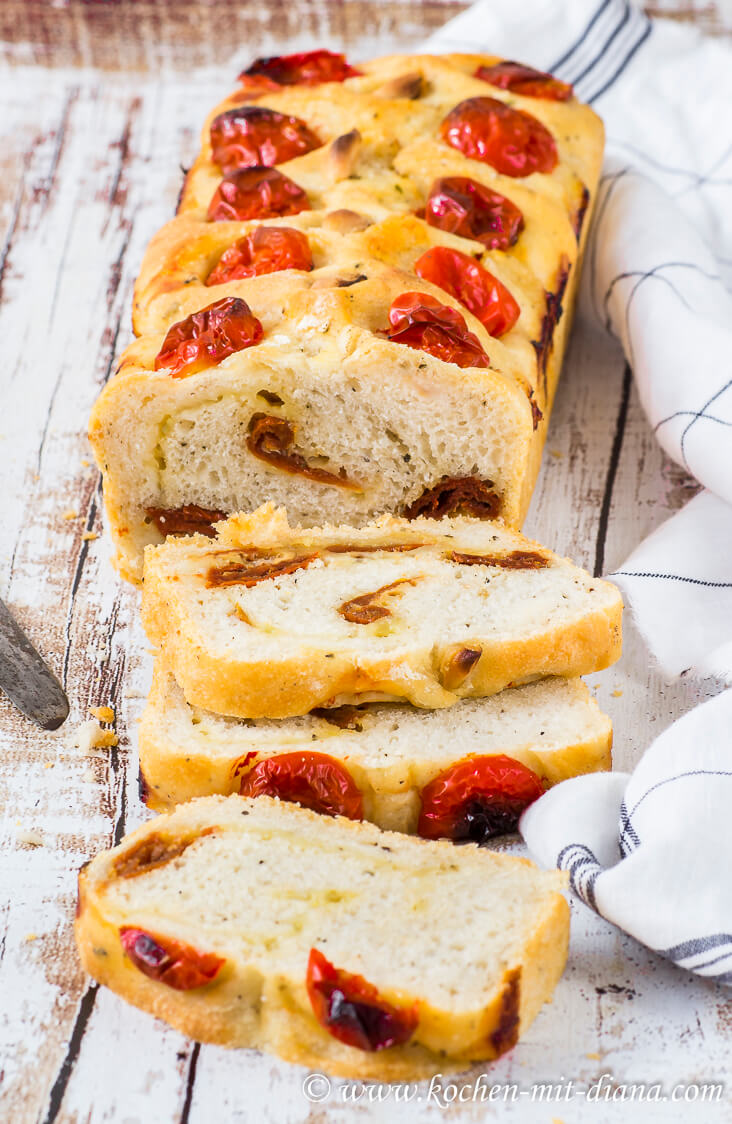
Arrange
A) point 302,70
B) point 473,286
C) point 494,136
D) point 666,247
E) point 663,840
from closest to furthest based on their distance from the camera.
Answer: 1. point 663,840
2. point 473,286
3. point 494,136
4. point 666,247
5. point 302,70

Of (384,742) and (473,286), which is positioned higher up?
(473,286)

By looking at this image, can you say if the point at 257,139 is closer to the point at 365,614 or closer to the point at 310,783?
the point at 365,614

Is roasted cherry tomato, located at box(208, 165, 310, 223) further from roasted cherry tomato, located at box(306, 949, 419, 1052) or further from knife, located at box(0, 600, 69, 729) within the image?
roasted cherry tomato, located at box(306, 949, 419, 1052)

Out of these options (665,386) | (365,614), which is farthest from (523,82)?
(365,614)

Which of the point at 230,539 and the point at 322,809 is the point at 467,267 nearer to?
the point at 230,539

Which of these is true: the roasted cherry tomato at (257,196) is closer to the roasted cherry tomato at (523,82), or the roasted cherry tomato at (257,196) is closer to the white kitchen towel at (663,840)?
the roasted cherry tomato at (523,82)

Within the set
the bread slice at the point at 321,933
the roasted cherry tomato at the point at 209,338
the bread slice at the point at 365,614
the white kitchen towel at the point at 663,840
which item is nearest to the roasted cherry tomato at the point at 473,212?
the roasted cherry tomato at the point at 209,338

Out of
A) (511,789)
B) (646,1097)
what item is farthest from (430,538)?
(646,1097)
